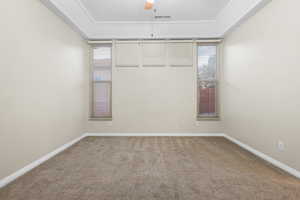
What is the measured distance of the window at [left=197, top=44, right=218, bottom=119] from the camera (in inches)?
175

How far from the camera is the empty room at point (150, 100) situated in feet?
6.35

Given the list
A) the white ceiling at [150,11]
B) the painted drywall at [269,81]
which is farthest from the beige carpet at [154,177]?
the white ceiling at [150,11]

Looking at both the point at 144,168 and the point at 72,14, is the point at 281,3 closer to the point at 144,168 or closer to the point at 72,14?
the point at 144,168

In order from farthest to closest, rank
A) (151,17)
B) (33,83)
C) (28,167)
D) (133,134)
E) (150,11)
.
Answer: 1. (133,134)
2. (151,17)
3. (150,11)
4. (33,83)
5. (28,167)

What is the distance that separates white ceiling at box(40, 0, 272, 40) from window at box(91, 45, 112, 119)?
16.8 inches

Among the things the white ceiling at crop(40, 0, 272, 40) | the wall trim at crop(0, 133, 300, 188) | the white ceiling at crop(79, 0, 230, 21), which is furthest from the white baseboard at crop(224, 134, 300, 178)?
the white ceiling at crop(79, 0, 230, 21)

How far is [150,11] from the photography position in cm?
376

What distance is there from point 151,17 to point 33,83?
3.02 meters

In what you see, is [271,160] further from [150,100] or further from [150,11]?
[150,11]

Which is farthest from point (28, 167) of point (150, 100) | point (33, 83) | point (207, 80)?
point (207, 80)

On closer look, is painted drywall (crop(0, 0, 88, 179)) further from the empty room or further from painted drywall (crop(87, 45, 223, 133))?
painted drywall (crop(87, 45, 223, 133))

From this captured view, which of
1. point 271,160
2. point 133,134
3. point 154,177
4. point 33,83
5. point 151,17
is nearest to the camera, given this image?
point 154,177

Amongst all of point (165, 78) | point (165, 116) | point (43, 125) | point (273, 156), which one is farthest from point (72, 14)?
point (273, 156)

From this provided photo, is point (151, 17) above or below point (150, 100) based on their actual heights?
above
